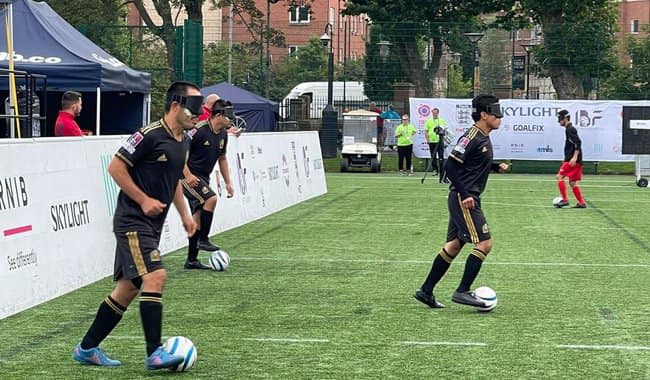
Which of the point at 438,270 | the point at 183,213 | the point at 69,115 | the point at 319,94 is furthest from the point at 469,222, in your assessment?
the point at 319,94

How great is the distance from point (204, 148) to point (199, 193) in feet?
1.77

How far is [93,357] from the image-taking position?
24.3 feet

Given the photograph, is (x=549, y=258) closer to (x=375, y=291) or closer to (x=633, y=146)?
(x=375, y=291)

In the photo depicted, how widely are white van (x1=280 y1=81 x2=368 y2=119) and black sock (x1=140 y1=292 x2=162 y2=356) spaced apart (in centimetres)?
3381

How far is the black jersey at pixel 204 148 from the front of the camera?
12836mm

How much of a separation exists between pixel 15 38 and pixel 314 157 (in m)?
7.99

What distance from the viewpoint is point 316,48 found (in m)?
74.2

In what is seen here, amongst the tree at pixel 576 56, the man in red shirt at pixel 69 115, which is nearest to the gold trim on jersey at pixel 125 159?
the man in red shirt at pixel 69 115

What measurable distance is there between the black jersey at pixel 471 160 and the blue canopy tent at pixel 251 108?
2789cm

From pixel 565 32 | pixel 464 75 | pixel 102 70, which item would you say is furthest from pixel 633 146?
pixel 102 70

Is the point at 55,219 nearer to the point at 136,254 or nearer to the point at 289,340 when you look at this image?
the point at 289,340

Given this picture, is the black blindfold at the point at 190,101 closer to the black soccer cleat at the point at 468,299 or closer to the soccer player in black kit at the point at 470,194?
the soccer player in black kit at the point at 470,194

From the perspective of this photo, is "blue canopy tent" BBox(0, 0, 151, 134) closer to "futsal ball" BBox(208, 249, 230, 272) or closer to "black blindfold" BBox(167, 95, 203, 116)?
"futsal ball" BBox(208, 249, 230, 272)

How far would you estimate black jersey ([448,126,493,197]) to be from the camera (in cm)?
989
